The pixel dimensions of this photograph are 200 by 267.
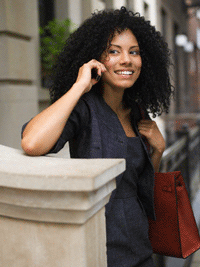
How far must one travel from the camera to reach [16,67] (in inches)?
204

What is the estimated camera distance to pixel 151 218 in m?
1.98

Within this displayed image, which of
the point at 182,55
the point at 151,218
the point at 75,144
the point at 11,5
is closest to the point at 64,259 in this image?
the point at 75,144

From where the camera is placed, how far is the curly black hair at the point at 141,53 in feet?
5.98

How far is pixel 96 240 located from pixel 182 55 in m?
19.9

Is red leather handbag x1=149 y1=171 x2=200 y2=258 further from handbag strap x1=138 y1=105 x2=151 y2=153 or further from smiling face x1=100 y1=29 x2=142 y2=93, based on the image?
smiling face x1=100 y1=29 x2=142 y2=93

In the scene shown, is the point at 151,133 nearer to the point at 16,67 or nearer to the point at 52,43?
the point at 16,67

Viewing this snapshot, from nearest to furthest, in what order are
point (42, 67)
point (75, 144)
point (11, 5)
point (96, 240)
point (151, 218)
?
point (96, 240) → point (75, 144) → point (151, 218) → point (11, 5) → point (42, 67)

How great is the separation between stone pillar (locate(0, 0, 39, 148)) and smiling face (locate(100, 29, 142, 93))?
344 centimetres

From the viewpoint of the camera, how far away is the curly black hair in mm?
1822

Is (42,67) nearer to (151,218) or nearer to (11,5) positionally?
(11,5)

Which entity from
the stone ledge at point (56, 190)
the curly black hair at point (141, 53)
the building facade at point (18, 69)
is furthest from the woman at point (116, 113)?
the building facade at point (18, 69)

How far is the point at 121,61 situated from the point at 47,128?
0.55 meters

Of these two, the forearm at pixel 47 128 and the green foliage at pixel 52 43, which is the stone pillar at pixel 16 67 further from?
the forearm at pixel 47 128

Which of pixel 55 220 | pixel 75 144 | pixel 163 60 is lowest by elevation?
pixel 55 220
